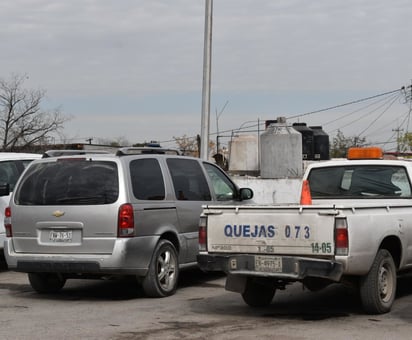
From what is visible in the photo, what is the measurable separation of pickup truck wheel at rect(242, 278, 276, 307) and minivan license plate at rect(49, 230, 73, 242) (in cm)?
222

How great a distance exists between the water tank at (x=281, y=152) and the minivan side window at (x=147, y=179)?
12.4 metres

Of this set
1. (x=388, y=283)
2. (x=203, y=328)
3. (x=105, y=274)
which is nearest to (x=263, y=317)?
(x=203, y=328)

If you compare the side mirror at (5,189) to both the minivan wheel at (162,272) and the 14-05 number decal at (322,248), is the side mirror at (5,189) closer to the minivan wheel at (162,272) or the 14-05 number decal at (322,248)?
the minivan wheel at (162,272)

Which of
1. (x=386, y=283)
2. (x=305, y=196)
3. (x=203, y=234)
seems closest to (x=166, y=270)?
(x=203, y=234)

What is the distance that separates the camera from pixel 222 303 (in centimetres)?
908

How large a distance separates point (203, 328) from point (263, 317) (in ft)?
2.93

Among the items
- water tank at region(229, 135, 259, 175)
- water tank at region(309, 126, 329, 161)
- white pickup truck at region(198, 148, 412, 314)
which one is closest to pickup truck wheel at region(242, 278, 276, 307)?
white pickup truck at region(198, 148, 412, 314)

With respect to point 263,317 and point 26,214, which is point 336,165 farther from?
point 26,214

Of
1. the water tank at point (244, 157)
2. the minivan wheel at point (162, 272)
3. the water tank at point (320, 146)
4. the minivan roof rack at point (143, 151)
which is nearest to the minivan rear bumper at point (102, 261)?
the minivan wheel at point (162, 272)

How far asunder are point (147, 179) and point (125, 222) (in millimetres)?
873

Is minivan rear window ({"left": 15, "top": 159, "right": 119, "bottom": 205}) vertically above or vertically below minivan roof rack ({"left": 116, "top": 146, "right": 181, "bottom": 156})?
below

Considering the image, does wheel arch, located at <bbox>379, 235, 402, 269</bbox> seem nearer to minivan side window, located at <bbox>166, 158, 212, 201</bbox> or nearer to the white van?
minivan side window, located at <bbox>166, 158, 212, 201</bbox>

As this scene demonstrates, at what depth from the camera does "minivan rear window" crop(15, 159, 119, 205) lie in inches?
357

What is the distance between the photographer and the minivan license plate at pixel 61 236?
909 centimetres
